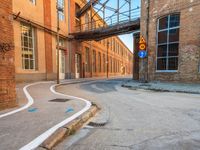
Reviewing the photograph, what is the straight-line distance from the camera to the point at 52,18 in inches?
691

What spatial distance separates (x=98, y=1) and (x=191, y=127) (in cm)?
2271

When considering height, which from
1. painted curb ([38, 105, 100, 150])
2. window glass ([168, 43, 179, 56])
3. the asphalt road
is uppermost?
window glass ([168, 43, 179, 56])

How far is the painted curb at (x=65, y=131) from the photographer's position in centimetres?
271

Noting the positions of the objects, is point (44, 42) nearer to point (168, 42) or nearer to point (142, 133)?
point (168, 42)

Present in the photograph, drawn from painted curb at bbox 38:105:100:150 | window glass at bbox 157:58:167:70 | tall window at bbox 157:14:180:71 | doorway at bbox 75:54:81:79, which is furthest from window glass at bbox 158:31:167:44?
doorway at bbox 75:54:81:79

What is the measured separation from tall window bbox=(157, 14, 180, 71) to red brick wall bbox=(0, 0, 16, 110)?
11.9 meters

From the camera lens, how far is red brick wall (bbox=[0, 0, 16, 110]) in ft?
15.8

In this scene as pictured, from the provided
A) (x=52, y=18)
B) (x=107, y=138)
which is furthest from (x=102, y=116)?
(x=52, y=18)

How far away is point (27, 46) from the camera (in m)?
14.3

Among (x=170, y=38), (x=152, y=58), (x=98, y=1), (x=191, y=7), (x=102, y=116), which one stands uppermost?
(x=98, y=1)

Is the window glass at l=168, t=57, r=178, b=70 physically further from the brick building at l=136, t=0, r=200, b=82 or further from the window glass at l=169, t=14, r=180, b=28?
the window glass at l=169, t=14, r=180, b=28

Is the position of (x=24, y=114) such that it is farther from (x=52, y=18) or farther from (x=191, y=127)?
(x=52, y=18)

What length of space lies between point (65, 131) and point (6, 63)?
3.17m

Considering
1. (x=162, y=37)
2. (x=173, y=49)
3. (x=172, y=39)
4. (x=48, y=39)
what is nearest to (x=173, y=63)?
(x=173, y=49)
